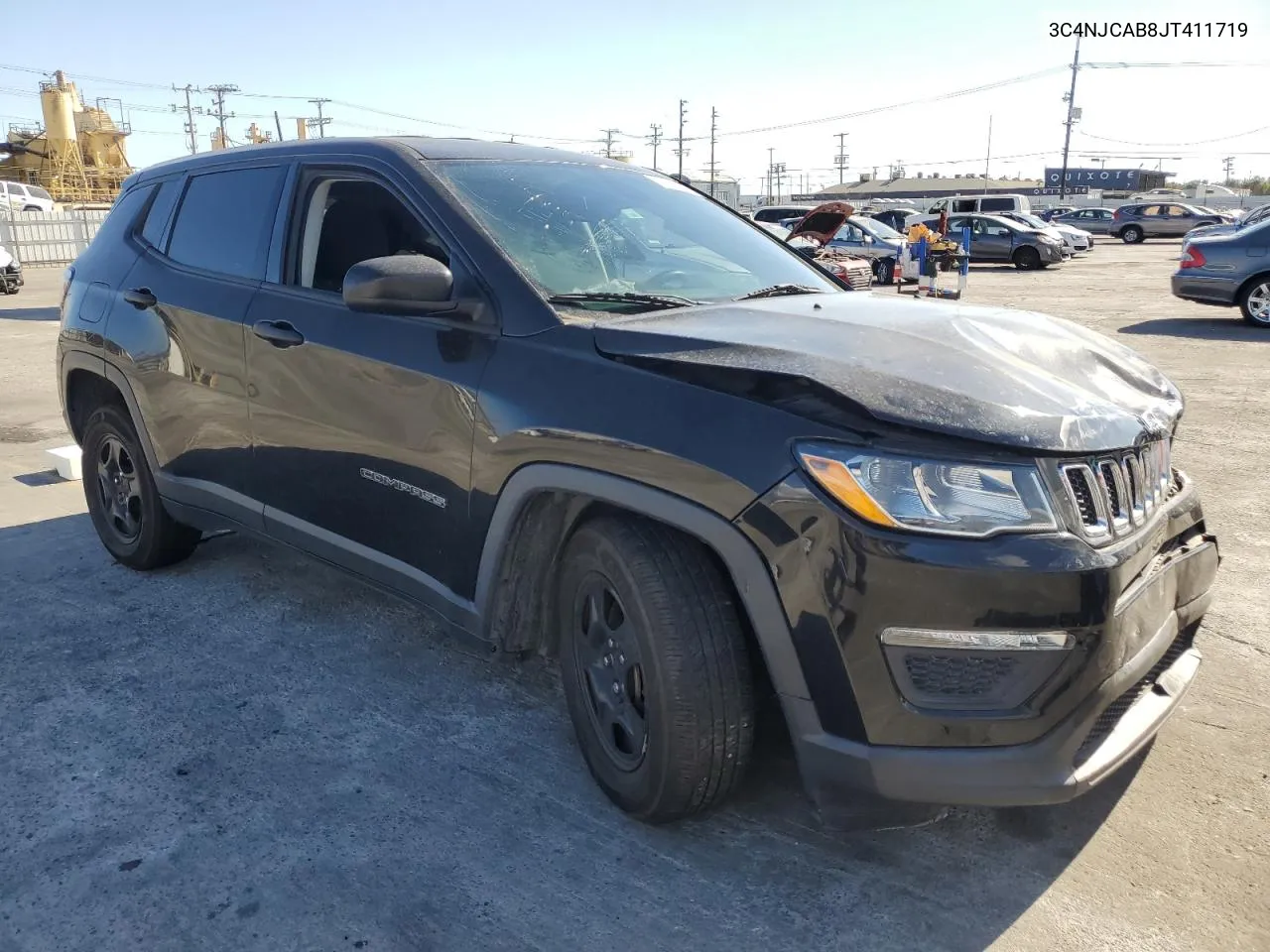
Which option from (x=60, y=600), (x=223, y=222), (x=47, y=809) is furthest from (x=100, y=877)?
(x=223, y=222)

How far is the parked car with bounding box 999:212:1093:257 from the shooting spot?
28844 mm

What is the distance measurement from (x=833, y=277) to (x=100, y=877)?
10.1 feet

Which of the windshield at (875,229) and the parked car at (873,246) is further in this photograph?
the windshield at (875,229)

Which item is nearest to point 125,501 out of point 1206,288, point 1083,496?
point 1083,496

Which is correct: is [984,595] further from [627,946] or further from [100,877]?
[100,877]

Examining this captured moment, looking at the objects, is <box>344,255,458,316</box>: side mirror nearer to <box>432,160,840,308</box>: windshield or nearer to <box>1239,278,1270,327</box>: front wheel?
<box>432,160,840,308</box>: windshield

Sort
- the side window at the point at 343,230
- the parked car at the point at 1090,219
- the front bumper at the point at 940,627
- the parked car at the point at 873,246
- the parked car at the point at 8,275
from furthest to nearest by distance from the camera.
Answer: the parked car at the point at 1090,219 < the parked car at the point at 873,246 < the parked car at the point at 8,275 < the side window at the point at 343,230 < the front bumper at the point at 940,627

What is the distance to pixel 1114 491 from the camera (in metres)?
2.25

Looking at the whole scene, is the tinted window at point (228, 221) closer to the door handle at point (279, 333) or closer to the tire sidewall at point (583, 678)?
the door handle at point (279, 333)

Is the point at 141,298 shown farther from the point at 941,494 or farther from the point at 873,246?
the point at 873,246

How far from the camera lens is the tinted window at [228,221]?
377cm

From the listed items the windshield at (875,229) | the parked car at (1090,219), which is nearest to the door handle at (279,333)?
the windshield at (875,229)

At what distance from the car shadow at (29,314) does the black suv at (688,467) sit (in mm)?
14077

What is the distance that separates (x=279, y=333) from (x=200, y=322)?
24.3 inches
